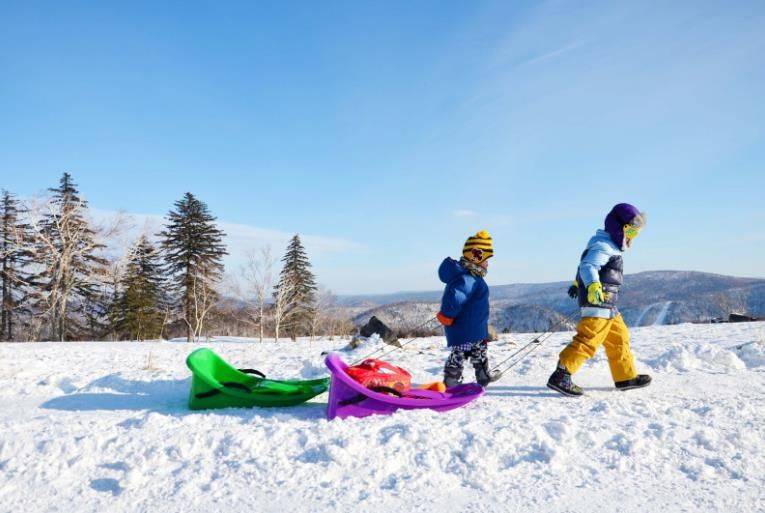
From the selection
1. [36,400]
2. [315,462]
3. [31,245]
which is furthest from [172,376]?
[31,245]

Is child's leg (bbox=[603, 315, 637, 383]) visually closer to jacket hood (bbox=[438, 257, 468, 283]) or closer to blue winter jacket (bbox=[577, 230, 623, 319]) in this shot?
blue winter jacket (bbox=[577, 230, 623, 319])

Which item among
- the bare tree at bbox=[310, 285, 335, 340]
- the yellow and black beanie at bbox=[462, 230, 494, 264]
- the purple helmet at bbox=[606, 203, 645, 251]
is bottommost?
the bare tree at bbox=[310, 285, 335, 340]

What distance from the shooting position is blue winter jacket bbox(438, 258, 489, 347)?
5254 millimetres

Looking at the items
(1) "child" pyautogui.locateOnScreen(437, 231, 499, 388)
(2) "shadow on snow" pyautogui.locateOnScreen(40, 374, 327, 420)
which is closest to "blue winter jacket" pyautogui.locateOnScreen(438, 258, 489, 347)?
(1) "child" pyautogui.locateOnScreen(437, 231, 499, 388)

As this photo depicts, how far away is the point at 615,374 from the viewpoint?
5.12m

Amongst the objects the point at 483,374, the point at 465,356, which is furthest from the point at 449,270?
the point at 483,374

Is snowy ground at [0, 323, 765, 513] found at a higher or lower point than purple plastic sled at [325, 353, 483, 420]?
lower

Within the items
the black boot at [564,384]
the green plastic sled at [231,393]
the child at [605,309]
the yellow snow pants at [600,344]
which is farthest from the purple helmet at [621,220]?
the green plastic sled at [231,393]

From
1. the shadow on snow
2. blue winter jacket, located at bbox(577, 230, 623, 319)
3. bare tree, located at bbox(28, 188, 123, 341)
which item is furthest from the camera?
bare tree, located at bbox(28, 188, 123, 341)

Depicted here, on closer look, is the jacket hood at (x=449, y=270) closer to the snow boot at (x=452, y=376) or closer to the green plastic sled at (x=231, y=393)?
the snow boot at (x=452, y=376)

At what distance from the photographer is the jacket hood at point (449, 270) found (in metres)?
5.32

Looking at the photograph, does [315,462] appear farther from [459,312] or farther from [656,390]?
[656,390]

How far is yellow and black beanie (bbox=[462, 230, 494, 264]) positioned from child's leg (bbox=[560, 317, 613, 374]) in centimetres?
124

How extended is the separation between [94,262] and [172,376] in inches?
1082
